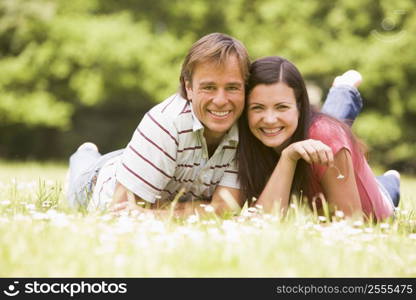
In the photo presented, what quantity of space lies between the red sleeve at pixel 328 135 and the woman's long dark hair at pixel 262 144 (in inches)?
1.1

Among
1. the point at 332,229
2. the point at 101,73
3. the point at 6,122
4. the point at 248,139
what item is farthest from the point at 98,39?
the point at 332,229

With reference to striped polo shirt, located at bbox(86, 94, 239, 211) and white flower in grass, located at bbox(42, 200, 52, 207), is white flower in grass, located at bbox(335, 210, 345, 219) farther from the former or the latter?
white flower in grass, located at bbox(42, 200, 52, 207)

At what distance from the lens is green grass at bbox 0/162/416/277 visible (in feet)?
6.63

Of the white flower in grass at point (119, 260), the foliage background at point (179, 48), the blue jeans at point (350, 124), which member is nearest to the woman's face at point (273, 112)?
the blue jeans at point (350, 124)

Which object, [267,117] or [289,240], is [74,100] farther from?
[289,240]

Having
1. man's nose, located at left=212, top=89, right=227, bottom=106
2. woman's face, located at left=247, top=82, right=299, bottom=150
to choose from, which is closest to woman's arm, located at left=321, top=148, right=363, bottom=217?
woman's face, located at left=247, top=82, right=299, bottom=150

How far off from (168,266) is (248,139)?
147 cm

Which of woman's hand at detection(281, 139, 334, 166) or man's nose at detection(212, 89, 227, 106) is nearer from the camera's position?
woman's hand at detection(281, 139, 334, 166)

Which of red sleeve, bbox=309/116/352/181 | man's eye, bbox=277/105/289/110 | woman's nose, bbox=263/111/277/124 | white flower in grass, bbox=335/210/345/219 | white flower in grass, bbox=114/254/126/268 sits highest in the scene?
man's eye, bbox=277/105/289/110

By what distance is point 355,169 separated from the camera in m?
3.34

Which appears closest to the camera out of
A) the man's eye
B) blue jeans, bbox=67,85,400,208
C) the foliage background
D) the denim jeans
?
the man's eye

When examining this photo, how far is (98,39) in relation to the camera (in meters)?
11.4

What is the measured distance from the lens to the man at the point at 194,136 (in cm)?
312

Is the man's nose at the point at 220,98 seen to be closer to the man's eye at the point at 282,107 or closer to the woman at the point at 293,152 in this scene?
the woman at the point at 293,152
